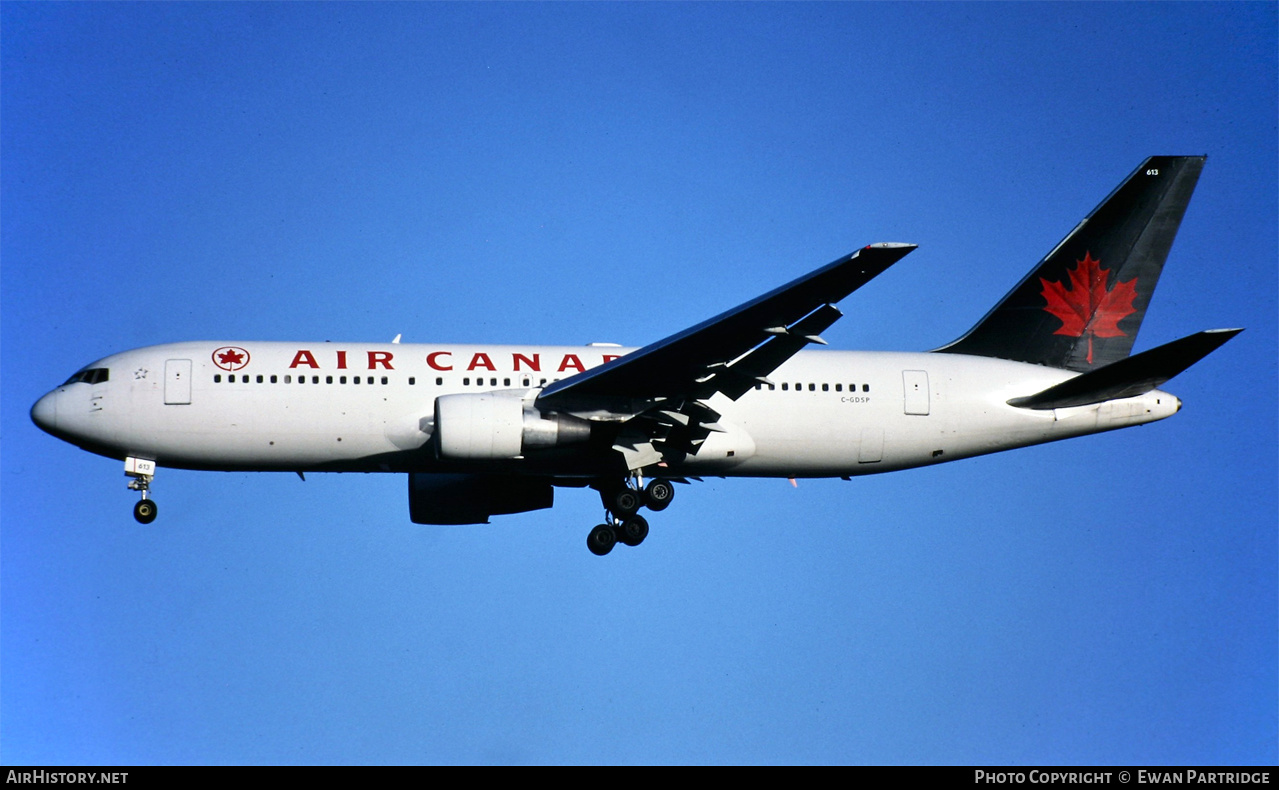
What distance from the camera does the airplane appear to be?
88.3ft

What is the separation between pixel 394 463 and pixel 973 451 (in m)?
13.1

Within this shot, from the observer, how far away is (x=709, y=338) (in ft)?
83.2

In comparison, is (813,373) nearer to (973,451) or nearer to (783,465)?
(783,465)

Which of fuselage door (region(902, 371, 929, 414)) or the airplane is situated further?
fuselage door (region(902, 371, 929, 414))

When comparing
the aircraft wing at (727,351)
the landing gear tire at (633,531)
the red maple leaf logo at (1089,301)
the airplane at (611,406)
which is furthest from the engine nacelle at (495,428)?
the red maple leaf logo at (1089,301)

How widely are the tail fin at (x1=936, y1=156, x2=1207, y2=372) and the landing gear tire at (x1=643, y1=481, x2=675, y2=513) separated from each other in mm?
7998

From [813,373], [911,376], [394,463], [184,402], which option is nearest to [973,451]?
[911,376]

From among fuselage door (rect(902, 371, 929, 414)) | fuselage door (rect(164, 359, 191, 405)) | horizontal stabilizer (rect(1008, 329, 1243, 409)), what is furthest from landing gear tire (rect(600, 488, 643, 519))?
fuselage door (rect(164, 359, 191, 405))

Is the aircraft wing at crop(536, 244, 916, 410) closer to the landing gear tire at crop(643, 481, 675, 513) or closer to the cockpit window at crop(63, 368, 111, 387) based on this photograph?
the landing gear tire at crop(643, 481, 675, 513)

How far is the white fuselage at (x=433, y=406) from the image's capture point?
91.6ft

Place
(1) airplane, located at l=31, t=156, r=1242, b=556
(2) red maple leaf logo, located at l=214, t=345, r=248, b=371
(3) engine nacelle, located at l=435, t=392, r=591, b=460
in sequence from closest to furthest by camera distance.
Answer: (3) engine nacelle, located at l=435, t=392, r=591, b=460 < (1) airplane, located at l=31, t=156, r=1242, b=556 < (2) red maple leaf logo, located at l=214, t=345, r=248, b=371

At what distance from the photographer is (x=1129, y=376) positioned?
1139 inches

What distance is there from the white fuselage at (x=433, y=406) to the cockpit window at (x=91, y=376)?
145 mm

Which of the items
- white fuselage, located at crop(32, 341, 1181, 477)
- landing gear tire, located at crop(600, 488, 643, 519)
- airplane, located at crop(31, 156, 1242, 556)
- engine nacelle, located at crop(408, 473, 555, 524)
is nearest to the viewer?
airplane, located at crop(31, 156, 1242, 556)
